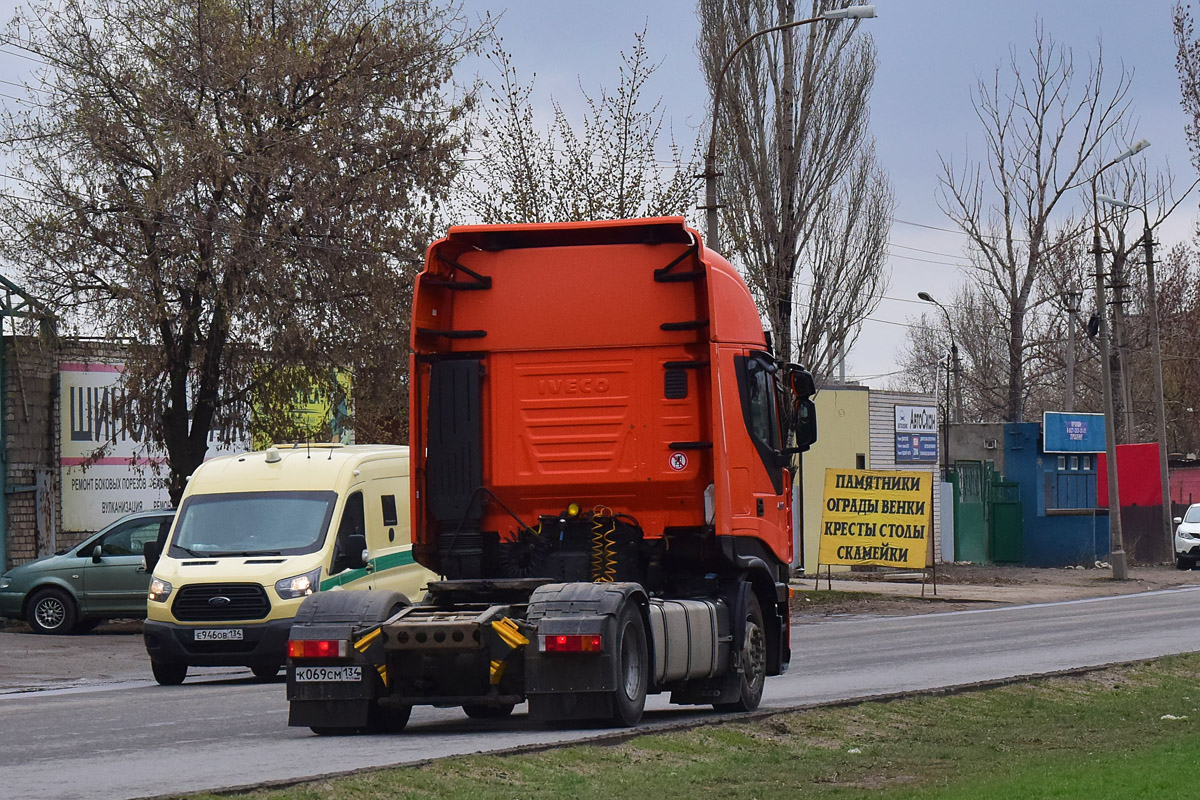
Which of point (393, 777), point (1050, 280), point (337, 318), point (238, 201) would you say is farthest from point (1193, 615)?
point (1050, 280)

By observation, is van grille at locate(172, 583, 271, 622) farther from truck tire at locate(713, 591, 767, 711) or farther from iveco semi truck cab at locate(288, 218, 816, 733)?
truck tire at locate(713, 591, 767, 711)

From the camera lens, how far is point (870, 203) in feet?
127

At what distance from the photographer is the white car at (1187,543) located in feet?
148

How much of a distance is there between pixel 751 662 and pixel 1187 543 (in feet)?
115

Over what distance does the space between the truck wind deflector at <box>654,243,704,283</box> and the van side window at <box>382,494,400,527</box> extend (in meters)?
7.05

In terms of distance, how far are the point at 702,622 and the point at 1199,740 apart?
3345mm

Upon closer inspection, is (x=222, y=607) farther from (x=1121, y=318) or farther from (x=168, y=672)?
(x=1121, y=318)

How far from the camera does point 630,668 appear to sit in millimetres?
11547

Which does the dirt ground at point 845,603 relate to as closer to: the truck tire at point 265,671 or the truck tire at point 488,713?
the truck tire at point 265,671

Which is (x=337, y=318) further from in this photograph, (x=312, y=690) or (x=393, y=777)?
(x=393, y=777)

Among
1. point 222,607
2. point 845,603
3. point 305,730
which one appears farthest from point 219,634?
point 845,603

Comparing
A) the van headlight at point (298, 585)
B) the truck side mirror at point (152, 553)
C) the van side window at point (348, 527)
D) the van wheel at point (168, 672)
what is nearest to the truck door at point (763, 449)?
the van side window at point (348, 527)

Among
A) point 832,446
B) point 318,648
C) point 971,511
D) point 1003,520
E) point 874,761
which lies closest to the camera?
point 874,761

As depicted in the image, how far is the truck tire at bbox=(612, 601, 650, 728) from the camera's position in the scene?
11.2m
